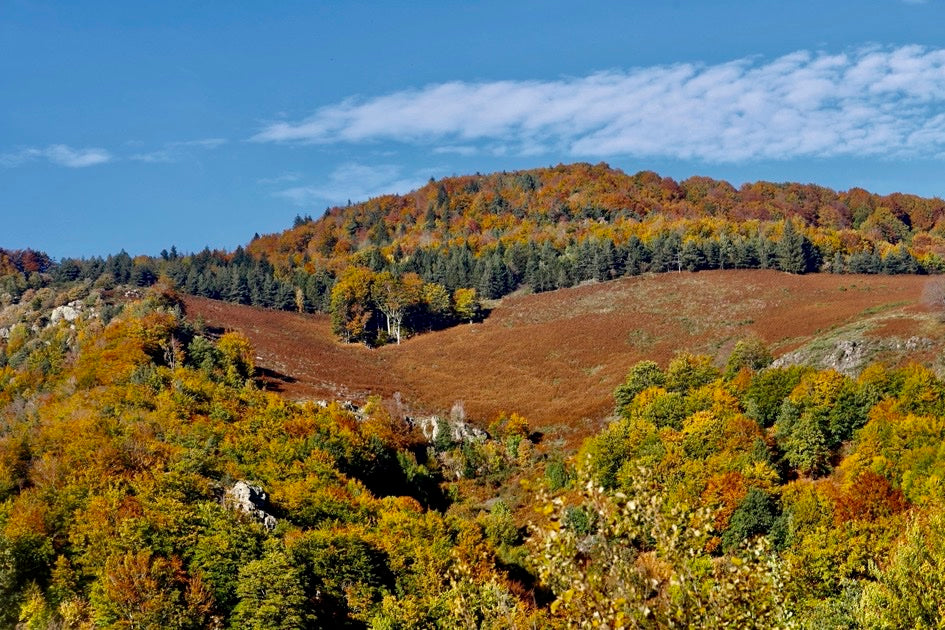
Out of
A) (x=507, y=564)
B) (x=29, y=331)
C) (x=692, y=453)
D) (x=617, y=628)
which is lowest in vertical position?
(x=507, y=564)

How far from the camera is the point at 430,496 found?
6303 cm

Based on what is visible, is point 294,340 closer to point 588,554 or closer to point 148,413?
point 148,413

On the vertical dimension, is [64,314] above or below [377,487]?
above

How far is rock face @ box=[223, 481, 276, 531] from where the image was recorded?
48.2 meters

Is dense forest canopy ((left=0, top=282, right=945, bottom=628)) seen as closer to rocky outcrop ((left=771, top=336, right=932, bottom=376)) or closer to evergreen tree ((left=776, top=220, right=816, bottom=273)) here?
rocky outcrop ((left=771, top=336, right=932, bottom=376))

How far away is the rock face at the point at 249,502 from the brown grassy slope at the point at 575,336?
2403 centimetres

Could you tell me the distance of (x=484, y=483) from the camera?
6469cm

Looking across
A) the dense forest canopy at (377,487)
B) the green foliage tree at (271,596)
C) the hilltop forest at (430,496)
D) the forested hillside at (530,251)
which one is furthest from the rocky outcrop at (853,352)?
the forested hillside at (530,251)

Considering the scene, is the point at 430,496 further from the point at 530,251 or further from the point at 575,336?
the point at 530,251

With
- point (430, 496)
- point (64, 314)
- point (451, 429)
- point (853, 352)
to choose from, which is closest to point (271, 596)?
point (430, 496)

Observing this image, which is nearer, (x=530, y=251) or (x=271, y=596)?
(x=271, y=596)

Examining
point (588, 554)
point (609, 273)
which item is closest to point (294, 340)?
point (609, 273)

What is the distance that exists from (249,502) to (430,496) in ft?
61.3

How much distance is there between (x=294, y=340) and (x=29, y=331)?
1304 inches
